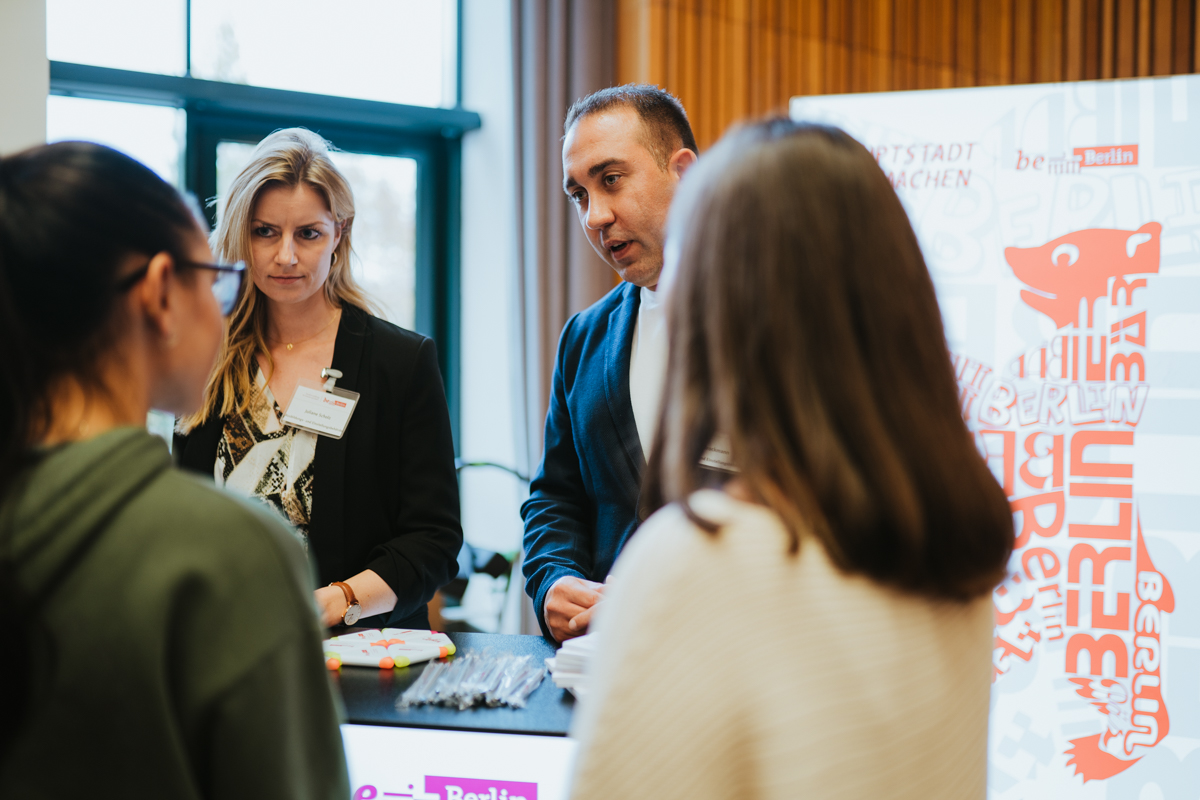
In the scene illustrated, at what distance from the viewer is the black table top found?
4.14 feet

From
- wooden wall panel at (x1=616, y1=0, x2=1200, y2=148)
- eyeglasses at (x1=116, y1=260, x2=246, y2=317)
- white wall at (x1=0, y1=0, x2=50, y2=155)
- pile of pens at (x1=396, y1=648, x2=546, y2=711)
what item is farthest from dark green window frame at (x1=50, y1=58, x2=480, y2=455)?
eyeglasses at (x1=116, y1=260, x2=246, y2=317)

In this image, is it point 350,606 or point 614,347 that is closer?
point 350,606

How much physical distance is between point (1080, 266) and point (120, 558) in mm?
2721

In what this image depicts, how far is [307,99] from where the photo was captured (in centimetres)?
391

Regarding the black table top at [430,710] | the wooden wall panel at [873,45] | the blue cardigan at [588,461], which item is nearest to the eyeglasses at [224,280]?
the black table top at [430,710]

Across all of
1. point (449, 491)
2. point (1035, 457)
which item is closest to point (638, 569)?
point (449, 491)

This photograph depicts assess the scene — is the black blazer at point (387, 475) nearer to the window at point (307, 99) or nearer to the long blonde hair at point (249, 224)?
the long blonde hair at point (249, 224)

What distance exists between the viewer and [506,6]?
13.1 feet

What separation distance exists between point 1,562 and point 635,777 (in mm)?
518

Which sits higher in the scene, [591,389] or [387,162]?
[387,162]

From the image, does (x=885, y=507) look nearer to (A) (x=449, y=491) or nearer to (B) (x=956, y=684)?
(B) (x=956, y=684)

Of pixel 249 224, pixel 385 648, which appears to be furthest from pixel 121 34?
pixel 385 648

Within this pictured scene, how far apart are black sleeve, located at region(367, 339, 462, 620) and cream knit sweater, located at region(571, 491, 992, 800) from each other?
3.87 ft

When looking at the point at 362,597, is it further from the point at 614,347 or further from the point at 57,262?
the point at 57,262
